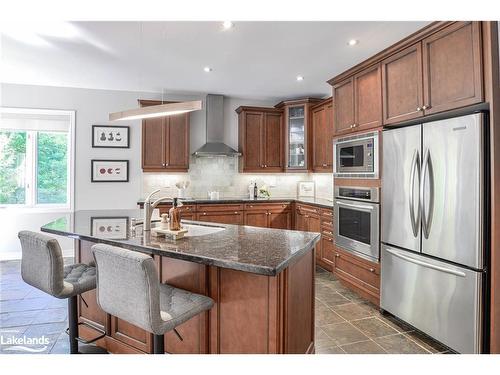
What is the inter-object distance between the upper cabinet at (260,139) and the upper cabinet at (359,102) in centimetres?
172

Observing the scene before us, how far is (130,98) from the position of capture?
16.7 feet

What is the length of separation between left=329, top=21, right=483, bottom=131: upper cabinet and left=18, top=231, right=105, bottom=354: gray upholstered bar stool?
280 cm

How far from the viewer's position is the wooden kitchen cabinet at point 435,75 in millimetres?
2127

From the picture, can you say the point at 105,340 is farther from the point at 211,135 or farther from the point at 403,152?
the point at 211,135

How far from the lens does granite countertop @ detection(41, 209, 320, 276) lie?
152cm

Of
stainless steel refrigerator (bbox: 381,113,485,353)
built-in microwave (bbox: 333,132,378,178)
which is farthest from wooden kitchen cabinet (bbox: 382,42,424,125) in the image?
built-in microwave (bbox: 333,132,378,178)

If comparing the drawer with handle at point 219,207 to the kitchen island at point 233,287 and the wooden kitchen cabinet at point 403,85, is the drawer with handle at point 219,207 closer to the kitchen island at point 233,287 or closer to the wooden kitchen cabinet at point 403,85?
the kitchen island at point 233,287

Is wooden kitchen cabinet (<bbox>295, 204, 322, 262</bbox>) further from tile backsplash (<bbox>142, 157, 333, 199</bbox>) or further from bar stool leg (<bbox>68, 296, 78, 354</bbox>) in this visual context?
bar stool leg (<bbox>68, 296, 78, 354</bbox>)

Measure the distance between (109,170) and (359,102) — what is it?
3.89m

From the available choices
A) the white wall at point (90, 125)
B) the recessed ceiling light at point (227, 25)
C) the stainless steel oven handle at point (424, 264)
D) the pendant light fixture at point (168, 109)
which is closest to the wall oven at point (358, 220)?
the stainless steel oven handle at point (424, 264)

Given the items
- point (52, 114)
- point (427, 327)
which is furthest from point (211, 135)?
point (427, 327)

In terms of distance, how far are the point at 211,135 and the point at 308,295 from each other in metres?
3.78

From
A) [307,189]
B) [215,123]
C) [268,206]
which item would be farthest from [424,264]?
[215,123]

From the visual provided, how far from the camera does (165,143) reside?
16.2ft
